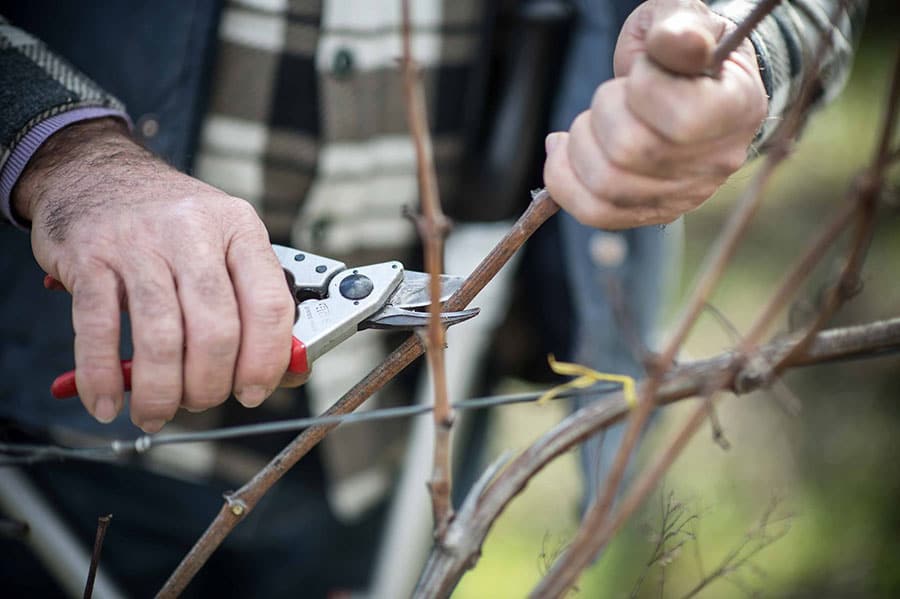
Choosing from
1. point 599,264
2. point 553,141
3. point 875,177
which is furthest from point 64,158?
point 599,264

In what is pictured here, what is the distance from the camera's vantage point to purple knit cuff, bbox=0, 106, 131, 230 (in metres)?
0.84

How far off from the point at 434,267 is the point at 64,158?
59 cm

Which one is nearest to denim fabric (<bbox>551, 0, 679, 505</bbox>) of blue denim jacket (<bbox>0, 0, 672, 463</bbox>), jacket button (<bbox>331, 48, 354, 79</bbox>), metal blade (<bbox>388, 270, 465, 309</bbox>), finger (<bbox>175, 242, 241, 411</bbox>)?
blue denim jacket (<bbox>0, 0, 672, 463</bbox>)

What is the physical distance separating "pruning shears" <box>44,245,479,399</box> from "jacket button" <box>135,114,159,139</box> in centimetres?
59

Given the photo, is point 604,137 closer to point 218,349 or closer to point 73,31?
point 218,349

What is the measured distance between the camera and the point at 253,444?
154 centimetres

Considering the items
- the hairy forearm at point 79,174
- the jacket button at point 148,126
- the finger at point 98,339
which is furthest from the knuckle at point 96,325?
the jacket button at point 148,126

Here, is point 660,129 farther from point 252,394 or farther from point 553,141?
point 252,394

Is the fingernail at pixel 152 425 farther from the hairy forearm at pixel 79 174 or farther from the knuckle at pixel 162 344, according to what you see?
the hairy forearm at pixel 79 174

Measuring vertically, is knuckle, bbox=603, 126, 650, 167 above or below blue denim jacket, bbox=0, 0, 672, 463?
above

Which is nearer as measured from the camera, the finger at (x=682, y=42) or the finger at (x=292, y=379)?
the finger at (x=682, y=42)

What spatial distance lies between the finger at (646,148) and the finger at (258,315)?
301 millimetres

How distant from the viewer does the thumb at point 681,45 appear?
481mm

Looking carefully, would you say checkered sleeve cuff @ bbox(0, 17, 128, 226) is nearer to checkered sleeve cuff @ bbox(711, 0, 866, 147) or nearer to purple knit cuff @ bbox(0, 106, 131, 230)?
purple knit cuff @ bbox(0, 106, 131, 230)
